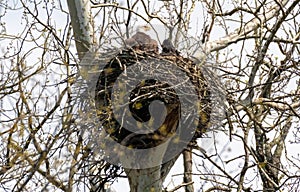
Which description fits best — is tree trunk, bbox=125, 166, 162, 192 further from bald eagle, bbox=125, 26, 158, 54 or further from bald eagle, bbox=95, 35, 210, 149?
bald eagle, bbox=125, 26, 158, 54

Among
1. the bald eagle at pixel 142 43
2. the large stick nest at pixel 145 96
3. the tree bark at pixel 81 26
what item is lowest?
the large stick nest at pixel 145 96

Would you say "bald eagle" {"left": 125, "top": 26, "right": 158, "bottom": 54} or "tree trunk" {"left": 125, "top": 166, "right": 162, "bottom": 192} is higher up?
"bald eagle" {"left": 125, "top": 26, "right": 158, "bottom": 54}

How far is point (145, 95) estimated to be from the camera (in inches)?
159

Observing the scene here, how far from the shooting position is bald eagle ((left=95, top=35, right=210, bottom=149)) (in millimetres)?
4090

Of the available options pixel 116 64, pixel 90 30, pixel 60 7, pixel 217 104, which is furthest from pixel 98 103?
pixel 60 7

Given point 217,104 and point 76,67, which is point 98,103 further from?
point 217,104

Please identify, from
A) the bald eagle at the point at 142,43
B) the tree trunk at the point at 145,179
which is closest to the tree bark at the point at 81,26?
the bald eagle at the point at 142,43

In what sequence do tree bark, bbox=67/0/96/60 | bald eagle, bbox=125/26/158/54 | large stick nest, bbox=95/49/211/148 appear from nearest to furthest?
large stick nest, bbox=95/49/211/148 → bald eagle, bbox=125/26/158/54 → tree bark, bbox=67/0/96/60

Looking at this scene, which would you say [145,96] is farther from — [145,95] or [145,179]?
[145,179]

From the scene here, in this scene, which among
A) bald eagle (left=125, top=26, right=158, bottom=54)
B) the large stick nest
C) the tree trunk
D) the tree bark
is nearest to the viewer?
the large stick nest

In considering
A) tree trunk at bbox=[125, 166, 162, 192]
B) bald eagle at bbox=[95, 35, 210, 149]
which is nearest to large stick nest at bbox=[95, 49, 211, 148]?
bald eagle at bbox=[95, 35, 210, 149]

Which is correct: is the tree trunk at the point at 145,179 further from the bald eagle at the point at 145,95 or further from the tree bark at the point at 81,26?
the tree bark at the point at 81,26

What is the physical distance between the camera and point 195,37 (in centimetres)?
498

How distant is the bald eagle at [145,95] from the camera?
4090 millimetres
